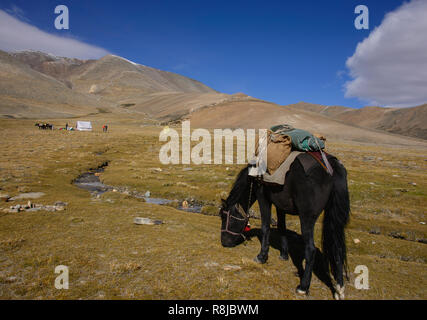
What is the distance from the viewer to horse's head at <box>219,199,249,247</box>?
7.45 metres

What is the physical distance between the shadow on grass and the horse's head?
166 cm

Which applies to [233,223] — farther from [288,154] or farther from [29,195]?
[29,195]

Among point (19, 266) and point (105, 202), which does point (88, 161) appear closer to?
point (105, 202)

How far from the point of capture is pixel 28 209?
991 centimetres

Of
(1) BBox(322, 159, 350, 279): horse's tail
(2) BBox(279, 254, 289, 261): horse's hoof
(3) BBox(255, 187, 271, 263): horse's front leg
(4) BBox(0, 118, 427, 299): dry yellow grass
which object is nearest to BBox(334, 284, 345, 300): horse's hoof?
(4) BBox(0, 118, 427, 299): dry yellow grass

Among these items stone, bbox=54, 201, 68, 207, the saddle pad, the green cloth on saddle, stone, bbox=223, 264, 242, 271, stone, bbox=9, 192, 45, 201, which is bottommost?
stone, bbox=223, 264, 242, 271

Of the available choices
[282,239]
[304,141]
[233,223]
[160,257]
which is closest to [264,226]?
[282,239]

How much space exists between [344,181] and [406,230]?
9.21 m

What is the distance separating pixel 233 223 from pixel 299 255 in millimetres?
2572

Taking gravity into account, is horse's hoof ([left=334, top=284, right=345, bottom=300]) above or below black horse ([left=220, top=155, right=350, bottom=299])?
below

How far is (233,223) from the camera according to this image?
7473 mm

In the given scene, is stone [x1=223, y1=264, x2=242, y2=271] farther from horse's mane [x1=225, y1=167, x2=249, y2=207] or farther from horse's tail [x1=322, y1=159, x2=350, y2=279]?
horse's tail [x1=322, y1=159, x2=350, y2=279]
